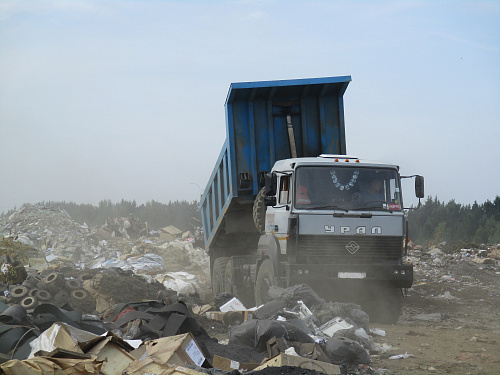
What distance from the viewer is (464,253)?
65.1ft

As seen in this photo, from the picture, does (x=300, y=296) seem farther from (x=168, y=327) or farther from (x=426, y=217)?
(x=426, y=217)

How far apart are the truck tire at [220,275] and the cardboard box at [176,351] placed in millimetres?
6036

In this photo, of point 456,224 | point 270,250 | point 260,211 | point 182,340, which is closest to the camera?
point 182,340

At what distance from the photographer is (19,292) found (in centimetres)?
865

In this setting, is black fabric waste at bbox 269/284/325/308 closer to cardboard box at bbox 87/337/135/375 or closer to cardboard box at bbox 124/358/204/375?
cardboard box at bbox 87/337/135/375

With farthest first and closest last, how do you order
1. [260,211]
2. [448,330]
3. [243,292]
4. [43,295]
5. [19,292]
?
[243,292], [260,211], [43,295], [19,292], [448,330]

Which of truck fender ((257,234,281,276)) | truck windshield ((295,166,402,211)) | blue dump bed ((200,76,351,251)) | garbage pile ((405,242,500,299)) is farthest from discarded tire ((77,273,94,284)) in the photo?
garbage pile ((405,242,500,299))

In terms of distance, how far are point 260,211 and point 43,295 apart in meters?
3.40

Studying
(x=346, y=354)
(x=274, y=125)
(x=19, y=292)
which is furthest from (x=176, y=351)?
(x=274, y=125)

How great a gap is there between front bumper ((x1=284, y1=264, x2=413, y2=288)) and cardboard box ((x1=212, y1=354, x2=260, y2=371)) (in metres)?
2.89

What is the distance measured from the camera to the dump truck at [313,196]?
8.10 meters

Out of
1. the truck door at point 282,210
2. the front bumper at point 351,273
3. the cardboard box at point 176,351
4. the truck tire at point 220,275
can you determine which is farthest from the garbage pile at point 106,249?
the cardboard box at point 176,351

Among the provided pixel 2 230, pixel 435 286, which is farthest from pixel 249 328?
pixel 2 230

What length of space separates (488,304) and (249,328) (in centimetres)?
726
